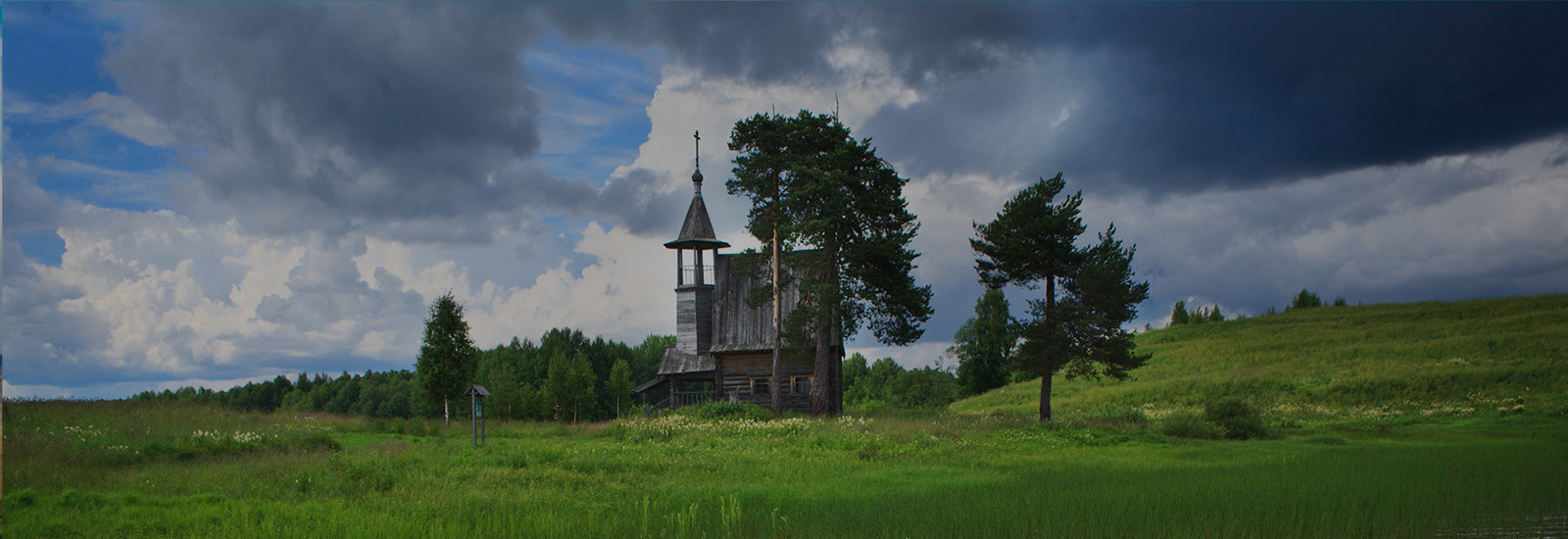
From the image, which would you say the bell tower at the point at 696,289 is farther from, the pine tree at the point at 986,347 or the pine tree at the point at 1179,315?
the pine tree at the point at 1179,315

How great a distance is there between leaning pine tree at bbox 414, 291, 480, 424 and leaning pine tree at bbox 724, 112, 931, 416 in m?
16.4

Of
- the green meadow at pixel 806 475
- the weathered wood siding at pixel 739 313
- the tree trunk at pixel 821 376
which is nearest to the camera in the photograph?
the green meadow at pixel 806 475

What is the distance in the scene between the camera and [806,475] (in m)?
15.4

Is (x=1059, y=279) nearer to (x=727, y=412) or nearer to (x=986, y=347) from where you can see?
(x=727, y=412)

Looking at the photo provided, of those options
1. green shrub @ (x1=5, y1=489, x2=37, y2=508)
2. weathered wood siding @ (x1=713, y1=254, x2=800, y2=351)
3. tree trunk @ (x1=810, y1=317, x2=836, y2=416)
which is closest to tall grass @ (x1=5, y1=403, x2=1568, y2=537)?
→ green shrub @ (x1=5, y1=489, x2=37, y2=508)

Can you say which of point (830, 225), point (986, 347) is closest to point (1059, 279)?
point (830, 225)

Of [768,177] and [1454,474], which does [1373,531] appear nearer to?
[1454,474]

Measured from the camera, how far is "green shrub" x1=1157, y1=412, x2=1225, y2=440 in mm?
25562

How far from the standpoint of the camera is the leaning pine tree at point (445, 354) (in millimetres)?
37969

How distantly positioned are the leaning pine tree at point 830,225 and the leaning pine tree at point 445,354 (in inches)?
646

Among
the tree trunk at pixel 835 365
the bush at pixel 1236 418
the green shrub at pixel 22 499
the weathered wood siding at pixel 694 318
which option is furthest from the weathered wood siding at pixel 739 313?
the green shrub at pixel 22 499

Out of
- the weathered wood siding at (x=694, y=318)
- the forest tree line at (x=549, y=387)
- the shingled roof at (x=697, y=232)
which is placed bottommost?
the forest tree line at (x=549, y=387)

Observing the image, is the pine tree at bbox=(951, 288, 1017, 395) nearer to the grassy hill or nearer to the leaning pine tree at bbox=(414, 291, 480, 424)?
the grassy hill

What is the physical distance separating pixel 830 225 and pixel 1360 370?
30.6m
